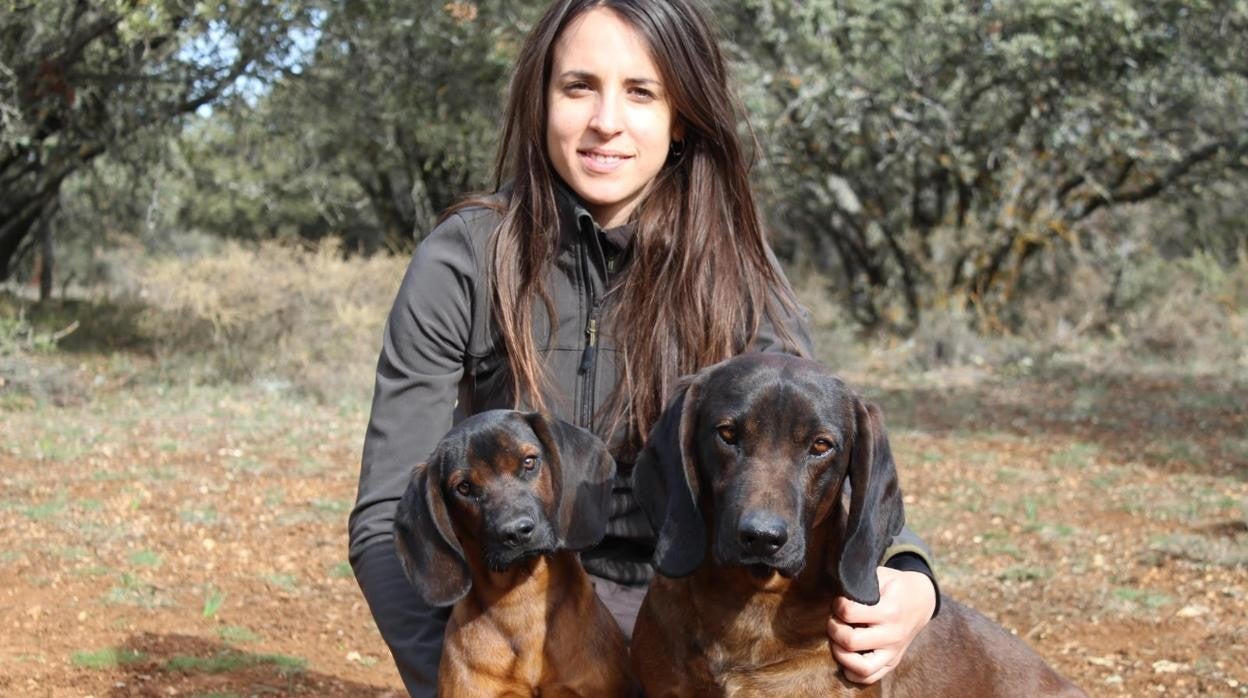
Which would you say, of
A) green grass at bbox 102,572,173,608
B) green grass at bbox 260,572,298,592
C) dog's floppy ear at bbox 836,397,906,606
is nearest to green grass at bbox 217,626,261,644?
green grass at bbox 102,572,173,608

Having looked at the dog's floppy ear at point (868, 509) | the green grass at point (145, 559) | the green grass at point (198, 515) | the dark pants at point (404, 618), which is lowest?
the green grass at point (198, 515)

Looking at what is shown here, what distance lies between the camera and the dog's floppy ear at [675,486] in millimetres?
3076

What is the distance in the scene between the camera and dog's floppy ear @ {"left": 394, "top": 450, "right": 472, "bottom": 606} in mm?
3406

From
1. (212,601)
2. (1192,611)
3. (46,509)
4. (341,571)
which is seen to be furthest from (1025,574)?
(46,509)

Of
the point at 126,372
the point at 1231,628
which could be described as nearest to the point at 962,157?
the point at 126,372

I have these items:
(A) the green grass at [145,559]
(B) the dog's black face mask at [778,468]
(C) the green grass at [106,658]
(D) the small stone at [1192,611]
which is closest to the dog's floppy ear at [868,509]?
(B) the dog's black face mask at [778,468]

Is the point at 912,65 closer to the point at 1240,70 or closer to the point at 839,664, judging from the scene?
the point at 1240,70

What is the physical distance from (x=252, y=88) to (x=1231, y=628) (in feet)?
44.4

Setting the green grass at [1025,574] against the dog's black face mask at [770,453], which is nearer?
the dog's black face mask at [770,453]

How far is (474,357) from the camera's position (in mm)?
3973

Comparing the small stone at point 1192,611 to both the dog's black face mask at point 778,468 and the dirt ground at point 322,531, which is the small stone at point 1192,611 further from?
the dog's black face mask at point 778,468

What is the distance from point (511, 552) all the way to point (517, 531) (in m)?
0.06

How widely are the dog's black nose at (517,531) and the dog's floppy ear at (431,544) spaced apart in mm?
166

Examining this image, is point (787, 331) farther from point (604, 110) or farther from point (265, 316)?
point (265, 316)
